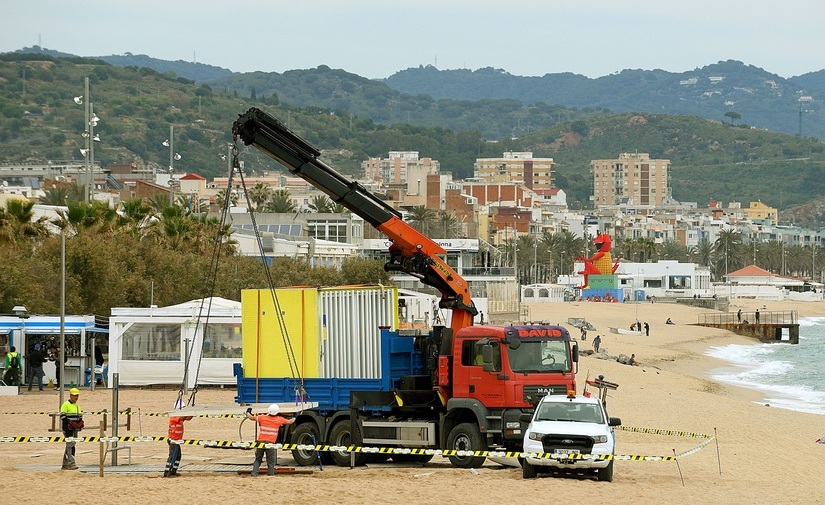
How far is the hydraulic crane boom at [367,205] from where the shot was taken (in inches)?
919

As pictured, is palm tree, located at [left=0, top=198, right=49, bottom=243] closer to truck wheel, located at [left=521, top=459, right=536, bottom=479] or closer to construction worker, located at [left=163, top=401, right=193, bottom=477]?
construction worker, located at [left=163, top=401, right=193, bottom=477]

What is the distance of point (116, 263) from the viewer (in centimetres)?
4928

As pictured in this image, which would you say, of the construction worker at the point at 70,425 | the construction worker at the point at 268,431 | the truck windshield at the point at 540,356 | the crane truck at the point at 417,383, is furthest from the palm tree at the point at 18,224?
the truck windshield at the point at 540,356

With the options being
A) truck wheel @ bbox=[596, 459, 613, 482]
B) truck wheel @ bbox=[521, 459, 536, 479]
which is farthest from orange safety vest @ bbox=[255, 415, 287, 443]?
truck wheel @ bbox=[596, 459, 613, 482]

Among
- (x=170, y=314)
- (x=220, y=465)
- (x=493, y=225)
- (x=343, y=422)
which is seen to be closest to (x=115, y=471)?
(x=220, y=465)

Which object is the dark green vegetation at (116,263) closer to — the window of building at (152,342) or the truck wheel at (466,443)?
the window of building at (152,342)

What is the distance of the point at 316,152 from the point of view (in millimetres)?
23891

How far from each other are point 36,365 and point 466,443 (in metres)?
19.1

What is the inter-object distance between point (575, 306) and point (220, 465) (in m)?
102

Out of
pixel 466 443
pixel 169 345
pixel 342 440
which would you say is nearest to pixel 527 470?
pixel 466 443

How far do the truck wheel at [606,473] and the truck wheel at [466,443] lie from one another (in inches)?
90.2

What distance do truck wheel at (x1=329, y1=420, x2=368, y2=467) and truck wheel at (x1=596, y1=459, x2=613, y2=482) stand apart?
14.5 feet

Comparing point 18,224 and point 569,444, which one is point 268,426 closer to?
point 569,444

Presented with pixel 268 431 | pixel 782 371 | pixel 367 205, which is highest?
pixel 367 205
